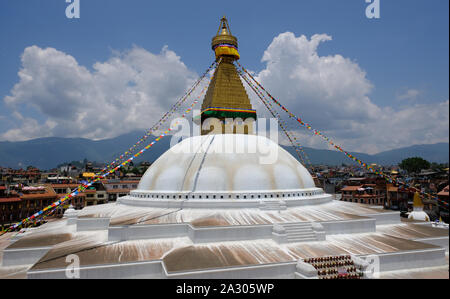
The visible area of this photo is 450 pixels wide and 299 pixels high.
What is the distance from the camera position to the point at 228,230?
11516 mm

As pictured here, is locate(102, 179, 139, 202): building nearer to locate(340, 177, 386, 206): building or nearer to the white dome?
the white dome

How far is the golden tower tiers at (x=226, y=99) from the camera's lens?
19047 mm

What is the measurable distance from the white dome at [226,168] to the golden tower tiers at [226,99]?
1.35 metres

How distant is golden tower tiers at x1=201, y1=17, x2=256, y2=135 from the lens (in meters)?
19.0

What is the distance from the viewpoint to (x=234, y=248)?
1080 cm

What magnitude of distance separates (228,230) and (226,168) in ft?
14.9

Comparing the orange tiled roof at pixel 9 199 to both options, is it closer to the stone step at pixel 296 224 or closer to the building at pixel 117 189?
the building at pixel 117 189

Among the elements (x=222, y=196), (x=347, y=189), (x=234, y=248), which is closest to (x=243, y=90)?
(x=222, y=196)

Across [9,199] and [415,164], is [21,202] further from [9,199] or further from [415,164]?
[415,164]

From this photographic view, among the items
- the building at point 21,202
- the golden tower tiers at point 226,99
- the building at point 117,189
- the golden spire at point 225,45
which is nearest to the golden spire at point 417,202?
the golden tower tiers at point 226,99

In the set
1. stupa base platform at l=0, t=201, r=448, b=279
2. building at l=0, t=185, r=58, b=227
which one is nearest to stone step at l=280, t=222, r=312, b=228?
stupa base platform at l=0, t=201, r=448, b=279

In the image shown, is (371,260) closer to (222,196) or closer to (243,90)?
(222,196)

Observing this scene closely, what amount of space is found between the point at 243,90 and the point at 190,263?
1343 centimetres
